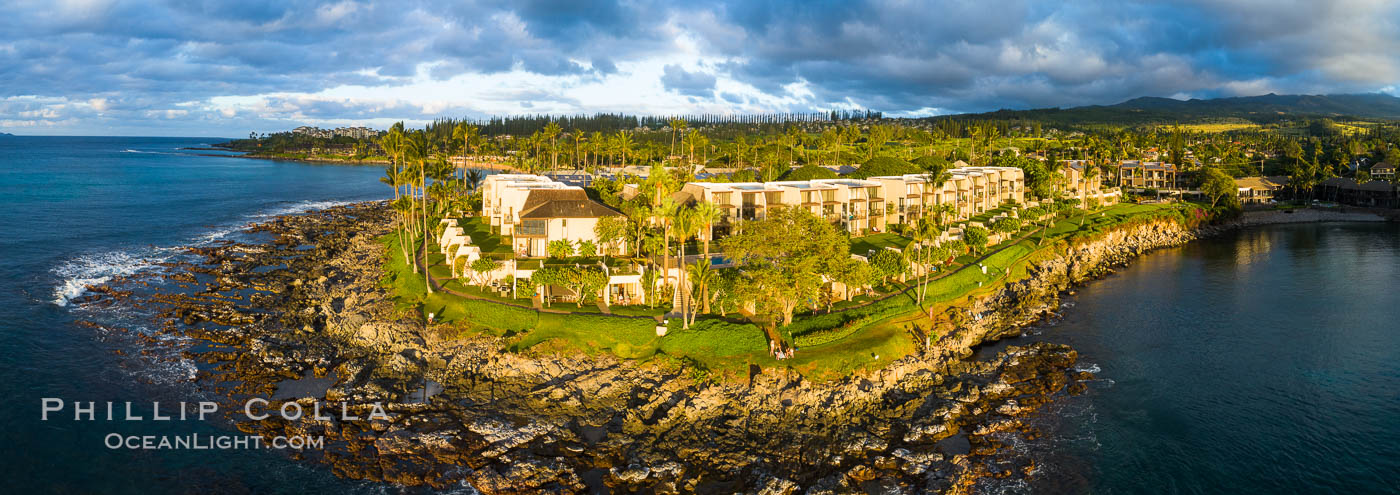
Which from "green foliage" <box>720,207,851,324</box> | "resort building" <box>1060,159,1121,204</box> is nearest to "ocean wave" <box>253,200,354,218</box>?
"green foliage" <box>720,207,851,324</box>

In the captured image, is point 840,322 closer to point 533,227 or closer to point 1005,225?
point 533,227

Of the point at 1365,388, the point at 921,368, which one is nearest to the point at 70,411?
the point at 921,368

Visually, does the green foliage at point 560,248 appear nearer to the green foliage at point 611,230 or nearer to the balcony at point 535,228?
the balcony at point 535,228

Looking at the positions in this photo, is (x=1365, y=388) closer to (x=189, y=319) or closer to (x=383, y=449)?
(x=383, y=449)

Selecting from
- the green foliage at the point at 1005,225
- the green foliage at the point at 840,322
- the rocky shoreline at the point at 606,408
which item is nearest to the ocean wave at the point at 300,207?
the rocky shoreline at the point at 606,408

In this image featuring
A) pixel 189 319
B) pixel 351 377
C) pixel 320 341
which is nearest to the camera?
pixel 351 377

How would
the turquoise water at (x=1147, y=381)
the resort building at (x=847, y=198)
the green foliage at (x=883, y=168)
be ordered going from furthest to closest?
1. the green foliage at (x=883, y=168)
2. the resort building at (x=847, y=198)
3. the turquoise water at (x=1147, y=381)
